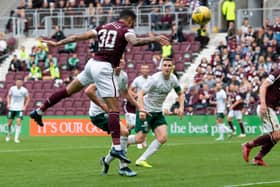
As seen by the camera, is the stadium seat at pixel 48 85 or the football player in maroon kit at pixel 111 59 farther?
the stadium seat at pixel 48 85

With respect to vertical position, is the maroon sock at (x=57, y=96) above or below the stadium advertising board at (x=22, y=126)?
above

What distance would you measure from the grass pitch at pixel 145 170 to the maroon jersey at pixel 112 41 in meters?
2.01

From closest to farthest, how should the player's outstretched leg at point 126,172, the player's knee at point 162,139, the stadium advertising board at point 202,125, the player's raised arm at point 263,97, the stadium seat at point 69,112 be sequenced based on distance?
1. the player's outstretched leg at point 126,172
2. the player's raised arm at point 263,97
3. the player's knee at point 162,139
4. the stadium advertising board at point 202,125
5. the stadium seat at point 69,112

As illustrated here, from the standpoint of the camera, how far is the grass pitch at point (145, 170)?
1357 cm

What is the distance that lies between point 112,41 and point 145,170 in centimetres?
290

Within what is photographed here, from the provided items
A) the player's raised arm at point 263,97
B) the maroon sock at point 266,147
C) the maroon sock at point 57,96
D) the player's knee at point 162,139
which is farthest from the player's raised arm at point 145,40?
the maroon sock at point 266,147

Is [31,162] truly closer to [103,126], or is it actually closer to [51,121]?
[103,126]

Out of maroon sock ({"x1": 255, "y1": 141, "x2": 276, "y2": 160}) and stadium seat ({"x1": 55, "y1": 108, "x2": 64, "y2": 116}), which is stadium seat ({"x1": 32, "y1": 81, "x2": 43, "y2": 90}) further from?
maroon sock ({"x1": 255, "y1": 141, "x2": 276, "y2": 160})

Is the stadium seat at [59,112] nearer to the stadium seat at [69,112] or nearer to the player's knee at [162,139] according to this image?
the stadium seat at [69,112]

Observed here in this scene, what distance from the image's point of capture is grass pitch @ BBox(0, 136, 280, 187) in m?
13.6

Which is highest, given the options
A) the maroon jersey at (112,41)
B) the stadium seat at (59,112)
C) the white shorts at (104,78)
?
the maroon jersey at (112,41)

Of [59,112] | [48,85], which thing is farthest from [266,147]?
[48,85]

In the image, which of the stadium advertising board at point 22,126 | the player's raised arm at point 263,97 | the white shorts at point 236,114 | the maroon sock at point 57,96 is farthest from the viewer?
the stadium advertising board at point 22,126

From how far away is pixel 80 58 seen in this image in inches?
1593
